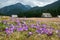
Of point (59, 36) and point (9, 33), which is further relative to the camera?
point (59, 36)

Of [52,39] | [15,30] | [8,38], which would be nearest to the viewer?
[8,38]

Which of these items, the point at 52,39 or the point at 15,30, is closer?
the point at 52,39

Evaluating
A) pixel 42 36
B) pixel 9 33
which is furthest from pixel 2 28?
pixel 42 36

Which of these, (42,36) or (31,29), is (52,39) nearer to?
(42,36)

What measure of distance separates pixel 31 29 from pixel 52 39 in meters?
1.24

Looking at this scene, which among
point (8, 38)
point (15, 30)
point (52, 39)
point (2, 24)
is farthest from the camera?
point (2, 24)

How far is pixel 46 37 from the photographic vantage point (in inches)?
279

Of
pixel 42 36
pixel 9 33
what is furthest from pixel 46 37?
pixel 9 33

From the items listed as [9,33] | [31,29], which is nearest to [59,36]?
[31,29]

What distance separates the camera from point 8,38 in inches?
255

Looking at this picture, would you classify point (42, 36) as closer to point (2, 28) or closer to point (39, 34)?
point (39, 34)

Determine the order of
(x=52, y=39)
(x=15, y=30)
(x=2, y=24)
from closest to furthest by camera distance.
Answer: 1. (x=52, y=39)
2. (x=15, y=30)
3. (x=2, y=24)

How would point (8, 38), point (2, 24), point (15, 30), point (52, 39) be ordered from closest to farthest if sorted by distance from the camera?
point (8, 38) < point (52, 39) < point (15, 30) < point (2, 24)

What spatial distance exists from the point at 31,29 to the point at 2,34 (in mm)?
1275
